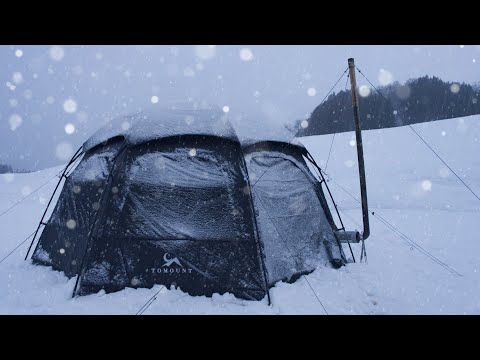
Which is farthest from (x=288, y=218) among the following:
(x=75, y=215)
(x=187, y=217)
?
(x=75, y=215)

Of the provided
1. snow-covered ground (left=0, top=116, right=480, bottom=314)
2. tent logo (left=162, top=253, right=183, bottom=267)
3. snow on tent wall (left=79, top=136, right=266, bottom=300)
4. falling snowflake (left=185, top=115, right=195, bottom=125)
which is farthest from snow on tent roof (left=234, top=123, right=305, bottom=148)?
snow-covered ground (left=0, top=116, right=480, bottom=314)

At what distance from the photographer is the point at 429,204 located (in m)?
15.4

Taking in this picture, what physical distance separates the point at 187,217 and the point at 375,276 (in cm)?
412

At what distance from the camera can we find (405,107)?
4900 cm

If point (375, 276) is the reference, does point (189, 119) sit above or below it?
above

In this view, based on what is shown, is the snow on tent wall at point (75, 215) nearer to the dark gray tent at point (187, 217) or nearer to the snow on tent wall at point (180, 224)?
the dark gray tent at point (187, 217)

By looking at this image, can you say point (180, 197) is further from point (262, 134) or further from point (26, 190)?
point (26, 190)

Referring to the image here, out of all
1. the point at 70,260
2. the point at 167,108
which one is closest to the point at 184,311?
the point at 70,260

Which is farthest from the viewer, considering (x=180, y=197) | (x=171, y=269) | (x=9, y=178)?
(x=9, y=178)

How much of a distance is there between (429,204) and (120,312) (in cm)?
1515

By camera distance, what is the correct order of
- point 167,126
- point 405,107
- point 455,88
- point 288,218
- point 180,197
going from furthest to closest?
point 455,88
point 405,107
point 288,218
point 167,126
point 180,197

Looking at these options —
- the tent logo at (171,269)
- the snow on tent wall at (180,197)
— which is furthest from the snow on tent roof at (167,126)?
the tent logo at (171,269)

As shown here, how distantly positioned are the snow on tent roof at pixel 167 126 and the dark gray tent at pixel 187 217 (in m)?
0.03

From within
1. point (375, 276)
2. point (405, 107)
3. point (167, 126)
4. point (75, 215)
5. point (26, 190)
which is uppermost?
point (405, 107)
